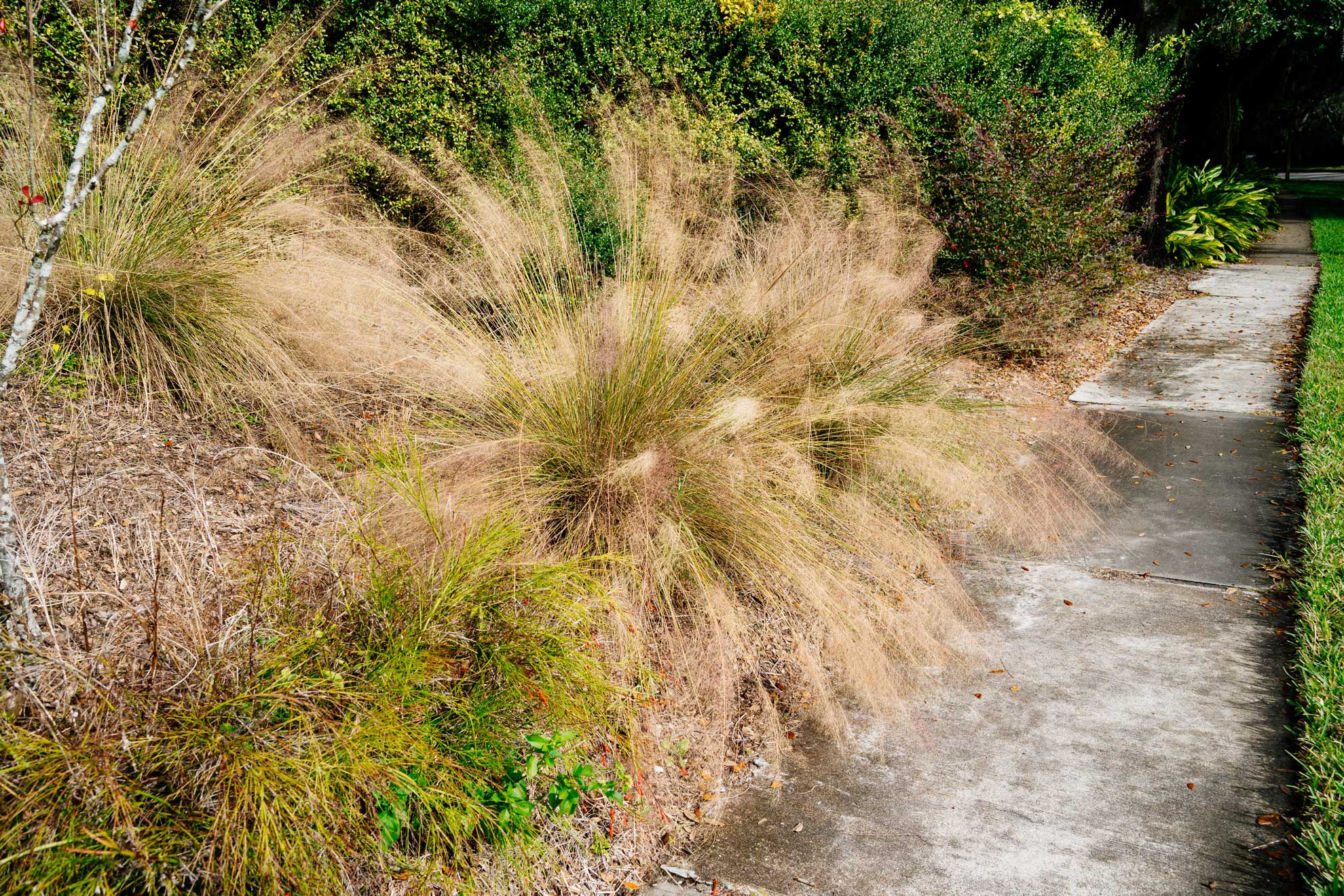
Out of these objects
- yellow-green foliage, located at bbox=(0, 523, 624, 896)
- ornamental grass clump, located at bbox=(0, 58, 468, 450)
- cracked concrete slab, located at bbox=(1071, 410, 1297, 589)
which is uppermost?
ornamental grass clump, located at bbox=(0, 58, 468, 450)

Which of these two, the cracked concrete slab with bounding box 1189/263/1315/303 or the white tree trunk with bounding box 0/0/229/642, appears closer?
→ the white tree trunk with bounding box 0/0/229/642

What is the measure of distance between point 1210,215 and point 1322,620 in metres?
11.6

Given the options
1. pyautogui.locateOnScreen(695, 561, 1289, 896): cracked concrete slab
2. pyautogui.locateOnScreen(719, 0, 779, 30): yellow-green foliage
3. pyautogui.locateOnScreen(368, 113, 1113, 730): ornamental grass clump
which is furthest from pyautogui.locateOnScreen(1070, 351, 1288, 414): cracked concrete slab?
pyautogui.locateOnScreen(719, 0, 779, 30): yellow-green foliage

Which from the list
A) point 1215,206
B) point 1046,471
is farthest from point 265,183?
point 1215,206

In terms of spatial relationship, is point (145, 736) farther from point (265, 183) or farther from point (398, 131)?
point (398, 131)

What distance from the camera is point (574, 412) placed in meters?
3.15

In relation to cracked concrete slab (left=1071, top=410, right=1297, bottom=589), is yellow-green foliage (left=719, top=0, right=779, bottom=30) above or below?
above

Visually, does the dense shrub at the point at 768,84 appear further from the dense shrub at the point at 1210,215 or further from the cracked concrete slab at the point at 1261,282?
the dense shrub at the point at 1210,215

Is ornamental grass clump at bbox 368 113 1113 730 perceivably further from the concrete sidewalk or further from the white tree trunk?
the white tree trunk

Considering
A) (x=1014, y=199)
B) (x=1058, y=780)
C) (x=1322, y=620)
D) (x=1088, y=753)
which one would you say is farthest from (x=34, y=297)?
(x=1014, y=199)

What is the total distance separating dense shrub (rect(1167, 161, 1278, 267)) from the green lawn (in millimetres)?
6158

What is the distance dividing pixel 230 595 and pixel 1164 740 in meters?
2.74

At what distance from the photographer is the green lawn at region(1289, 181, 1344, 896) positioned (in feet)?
7.38

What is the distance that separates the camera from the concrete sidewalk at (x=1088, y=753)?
228 centimetres
